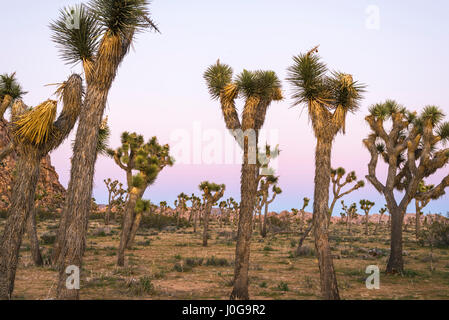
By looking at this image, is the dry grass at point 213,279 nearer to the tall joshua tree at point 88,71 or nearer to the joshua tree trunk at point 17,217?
the joshua tree trunk at point 17,217

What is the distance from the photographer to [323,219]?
1041 cm

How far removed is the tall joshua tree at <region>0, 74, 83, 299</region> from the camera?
9.46 meters

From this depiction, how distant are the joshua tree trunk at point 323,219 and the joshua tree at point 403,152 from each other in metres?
7.99

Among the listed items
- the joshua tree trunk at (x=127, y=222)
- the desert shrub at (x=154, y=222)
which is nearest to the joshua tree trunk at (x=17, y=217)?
the joshua tree trunk at (x=127, y=222)

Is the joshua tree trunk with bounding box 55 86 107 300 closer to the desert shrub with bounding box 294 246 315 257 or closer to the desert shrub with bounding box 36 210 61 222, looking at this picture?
the desert shrub with bounding box 294 246 315 257

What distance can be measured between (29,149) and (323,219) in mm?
8580

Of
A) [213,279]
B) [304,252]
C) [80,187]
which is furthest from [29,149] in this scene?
[304,252]

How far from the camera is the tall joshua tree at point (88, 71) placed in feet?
25.7

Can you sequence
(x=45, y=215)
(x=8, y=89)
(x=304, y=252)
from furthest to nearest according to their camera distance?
(x=45, y=215)
(x=304, y=252)
(x=8, y=89)

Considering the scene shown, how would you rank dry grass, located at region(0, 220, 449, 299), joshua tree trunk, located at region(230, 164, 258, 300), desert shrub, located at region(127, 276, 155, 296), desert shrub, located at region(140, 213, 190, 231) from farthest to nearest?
desert shrub, located at region(140, 213, 190, 231) < dry grass, located at region(0, 220, 449, 299) < desert shrub, located at region(127, 276, 155, 296) < joshua tree trunk, located at region(230, 164, 258, 300)

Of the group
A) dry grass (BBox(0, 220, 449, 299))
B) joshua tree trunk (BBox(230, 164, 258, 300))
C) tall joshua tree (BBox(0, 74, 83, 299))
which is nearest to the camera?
tall joshua tree (BBox(0, 74, 83, 299))

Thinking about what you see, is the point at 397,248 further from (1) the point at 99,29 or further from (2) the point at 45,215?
(2) the point at 45,215

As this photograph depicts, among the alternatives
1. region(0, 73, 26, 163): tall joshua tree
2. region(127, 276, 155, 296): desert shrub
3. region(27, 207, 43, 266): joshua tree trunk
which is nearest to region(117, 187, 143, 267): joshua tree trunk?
region(27, 207, 43, 266): joshua tree trunk
